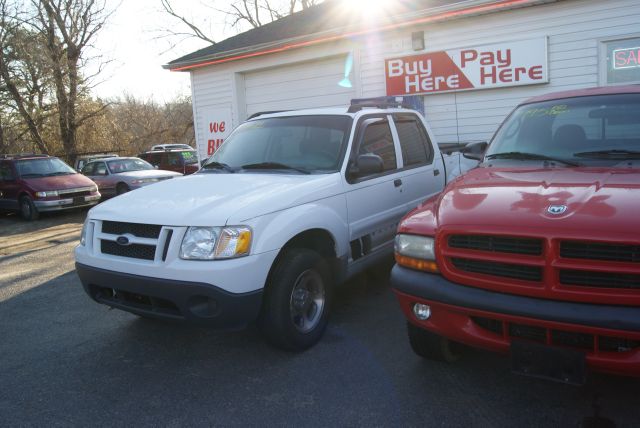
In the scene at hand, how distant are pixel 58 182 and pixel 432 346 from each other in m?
A: 12.3

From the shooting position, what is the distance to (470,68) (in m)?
9.38

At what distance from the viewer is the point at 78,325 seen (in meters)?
4.69

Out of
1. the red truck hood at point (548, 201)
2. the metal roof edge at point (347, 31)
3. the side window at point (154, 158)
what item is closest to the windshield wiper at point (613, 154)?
the red truck hood at point (548, 201)

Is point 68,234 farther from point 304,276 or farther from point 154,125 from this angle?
point 154,125

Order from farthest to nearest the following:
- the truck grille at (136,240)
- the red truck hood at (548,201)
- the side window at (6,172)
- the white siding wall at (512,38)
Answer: the side window at (6,172), the white siding wall at (512,38), the truck grille at (136,240), the red truck hood at (548,201)

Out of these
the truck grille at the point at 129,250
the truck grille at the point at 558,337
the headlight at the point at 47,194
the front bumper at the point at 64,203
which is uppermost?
the truck grille at the point at 129,250

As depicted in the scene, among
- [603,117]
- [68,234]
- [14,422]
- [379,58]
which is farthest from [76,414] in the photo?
[379,58]

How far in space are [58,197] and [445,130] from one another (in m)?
9.45

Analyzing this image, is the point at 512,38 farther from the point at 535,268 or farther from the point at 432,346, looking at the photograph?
the point at 535,268

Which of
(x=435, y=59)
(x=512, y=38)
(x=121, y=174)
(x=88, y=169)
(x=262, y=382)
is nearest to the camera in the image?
(x=262, y=382)

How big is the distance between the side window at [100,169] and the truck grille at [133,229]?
1253 cm

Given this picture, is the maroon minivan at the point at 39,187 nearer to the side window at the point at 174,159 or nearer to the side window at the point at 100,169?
the side window at the point at 100,169

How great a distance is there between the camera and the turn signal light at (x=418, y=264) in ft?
9.60

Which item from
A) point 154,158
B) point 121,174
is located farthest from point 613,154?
point 154,158
